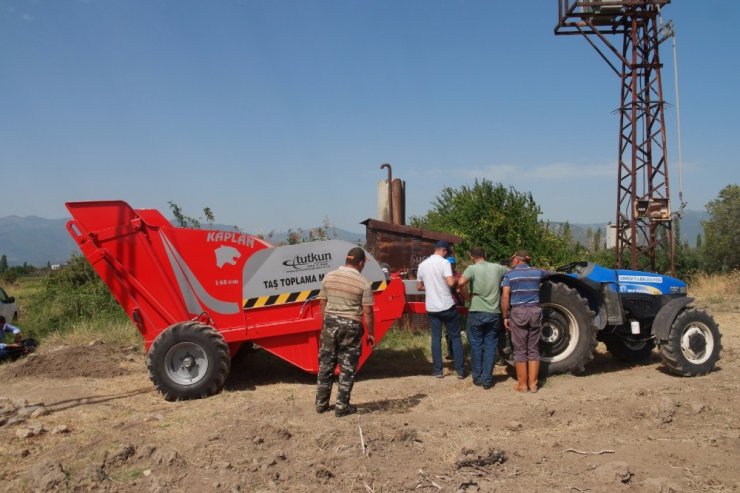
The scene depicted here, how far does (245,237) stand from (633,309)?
507 cm

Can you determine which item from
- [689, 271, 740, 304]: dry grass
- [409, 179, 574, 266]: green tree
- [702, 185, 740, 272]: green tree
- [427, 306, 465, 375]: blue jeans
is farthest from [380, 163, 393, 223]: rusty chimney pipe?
Result: [702, 185, 740, 272]: green tree

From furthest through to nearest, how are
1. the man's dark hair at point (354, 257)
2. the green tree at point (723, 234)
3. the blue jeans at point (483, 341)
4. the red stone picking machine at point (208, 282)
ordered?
the green tree at point (723, 234) → the blue jeans at point (483, 341) → the red stone picking machine at point (208, 282) → the man's dark hair at point (354, 257)

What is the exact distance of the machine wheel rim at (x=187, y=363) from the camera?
6.69m

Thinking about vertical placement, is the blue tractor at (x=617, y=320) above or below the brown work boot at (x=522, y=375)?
above

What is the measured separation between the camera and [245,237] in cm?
704

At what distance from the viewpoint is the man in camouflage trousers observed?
230 inches

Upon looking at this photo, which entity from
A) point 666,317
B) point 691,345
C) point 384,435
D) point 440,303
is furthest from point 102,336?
point 691,345

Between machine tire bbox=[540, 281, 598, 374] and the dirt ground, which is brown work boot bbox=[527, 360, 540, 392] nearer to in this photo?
the dirt ground

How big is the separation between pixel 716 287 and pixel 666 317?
13638 mm

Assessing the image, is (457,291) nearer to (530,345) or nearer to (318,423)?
(530,345)

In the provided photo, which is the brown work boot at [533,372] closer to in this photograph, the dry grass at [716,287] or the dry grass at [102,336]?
the dry grass at [102,336]

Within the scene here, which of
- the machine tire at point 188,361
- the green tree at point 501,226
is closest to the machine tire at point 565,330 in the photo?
the machine tire at point 188,361

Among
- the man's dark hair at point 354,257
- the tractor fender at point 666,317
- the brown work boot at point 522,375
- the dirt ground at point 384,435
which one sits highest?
the man's dark hair at point 354,257

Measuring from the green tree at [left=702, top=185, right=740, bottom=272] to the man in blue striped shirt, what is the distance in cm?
2149
